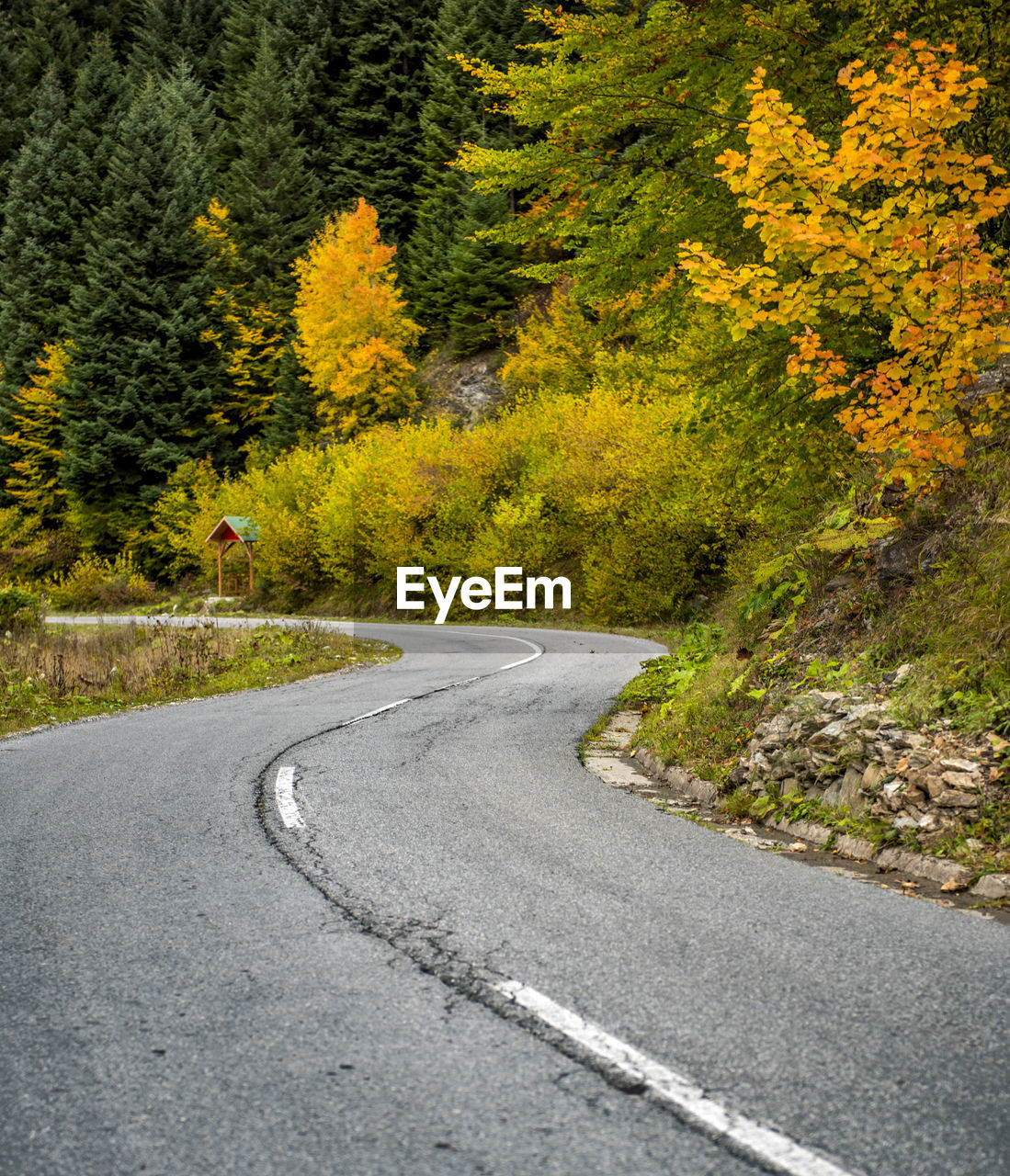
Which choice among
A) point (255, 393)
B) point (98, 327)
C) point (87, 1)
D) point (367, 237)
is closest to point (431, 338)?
point (367, 237)

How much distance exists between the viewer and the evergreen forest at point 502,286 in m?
6.28

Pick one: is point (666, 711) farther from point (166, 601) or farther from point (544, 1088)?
point (166, 601)

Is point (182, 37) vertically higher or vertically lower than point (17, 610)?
higher

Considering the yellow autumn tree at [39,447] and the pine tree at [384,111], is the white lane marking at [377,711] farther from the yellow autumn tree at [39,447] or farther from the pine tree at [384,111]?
the yellow autumn tree at [39,447]

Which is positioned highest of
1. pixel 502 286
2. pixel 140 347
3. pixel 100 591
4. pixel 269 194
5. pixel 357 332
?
pixel 269 194

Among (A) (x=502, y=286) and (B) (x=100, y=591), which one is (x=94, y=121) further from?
(A) (x=502, y=286)

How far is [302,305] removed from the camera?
46812mm

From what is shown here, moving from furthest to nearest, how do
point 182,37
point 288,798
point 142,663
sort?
point 182,37
point 142,663
point 288,798

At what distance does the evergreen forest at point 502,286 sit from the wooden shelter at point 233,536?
1.03 meters

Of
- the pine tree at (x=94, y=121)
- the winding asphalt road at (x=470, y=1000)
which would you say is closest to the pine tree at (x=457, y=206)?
the pine tree at (x=94, y=121)

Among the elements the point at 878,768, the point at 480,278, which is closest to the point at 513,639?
the point at 878,768

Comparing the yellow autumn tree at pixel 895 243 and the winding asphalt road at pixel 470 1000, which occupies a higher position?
the yellow autumn tree at pixel 895 243

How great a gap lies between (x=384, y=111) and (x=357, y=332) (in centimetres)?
2131

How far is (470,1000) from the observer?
11.1 ft
